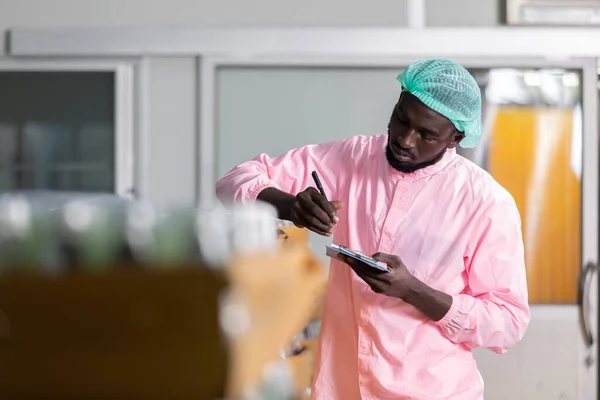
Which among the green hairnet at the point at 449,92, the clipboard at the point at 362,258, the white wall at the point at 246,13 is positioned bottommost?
the clipboard at the point at 362,258

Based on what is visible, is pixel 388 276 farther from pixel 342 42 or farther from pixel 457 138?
Result: pixel 342 42

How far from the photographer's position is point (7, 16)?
3.04m

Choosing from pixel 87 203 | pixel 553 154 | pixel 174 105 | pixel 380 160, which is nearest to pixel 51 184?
pixel 174 105

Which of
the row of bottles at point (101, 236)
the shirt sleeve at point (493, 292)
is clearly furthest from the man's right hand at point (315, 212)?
the row of bottles at point (101, 236)

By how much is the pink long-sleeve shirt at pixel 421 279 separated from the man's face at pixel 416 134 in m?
0.05

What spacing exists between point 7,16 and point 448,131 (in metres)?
2.18

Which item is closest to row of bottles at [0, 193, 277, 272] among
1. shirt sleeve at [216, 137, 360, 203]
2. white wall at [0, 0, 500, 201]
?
shirt sleeve at [216, 137, 360, 203]

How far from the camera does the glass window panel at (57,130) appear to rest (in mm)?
3068

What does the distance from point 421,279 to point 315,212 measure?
0.28 metres

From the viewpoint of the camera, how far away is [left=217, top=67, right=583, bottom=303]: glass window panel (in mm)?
3008

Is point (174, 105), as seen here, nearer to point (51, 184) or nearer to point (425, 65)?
point (51, 184)

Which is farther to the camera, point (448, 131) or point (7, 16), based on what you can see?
point (7, 16)

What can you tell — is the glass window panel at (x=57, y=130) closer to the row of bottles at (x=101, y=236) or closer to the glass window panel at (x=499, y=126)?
the glass window panel at (x=499, y=126)

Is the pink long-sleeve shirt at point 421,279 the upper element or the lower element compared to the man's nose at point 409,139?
lower
